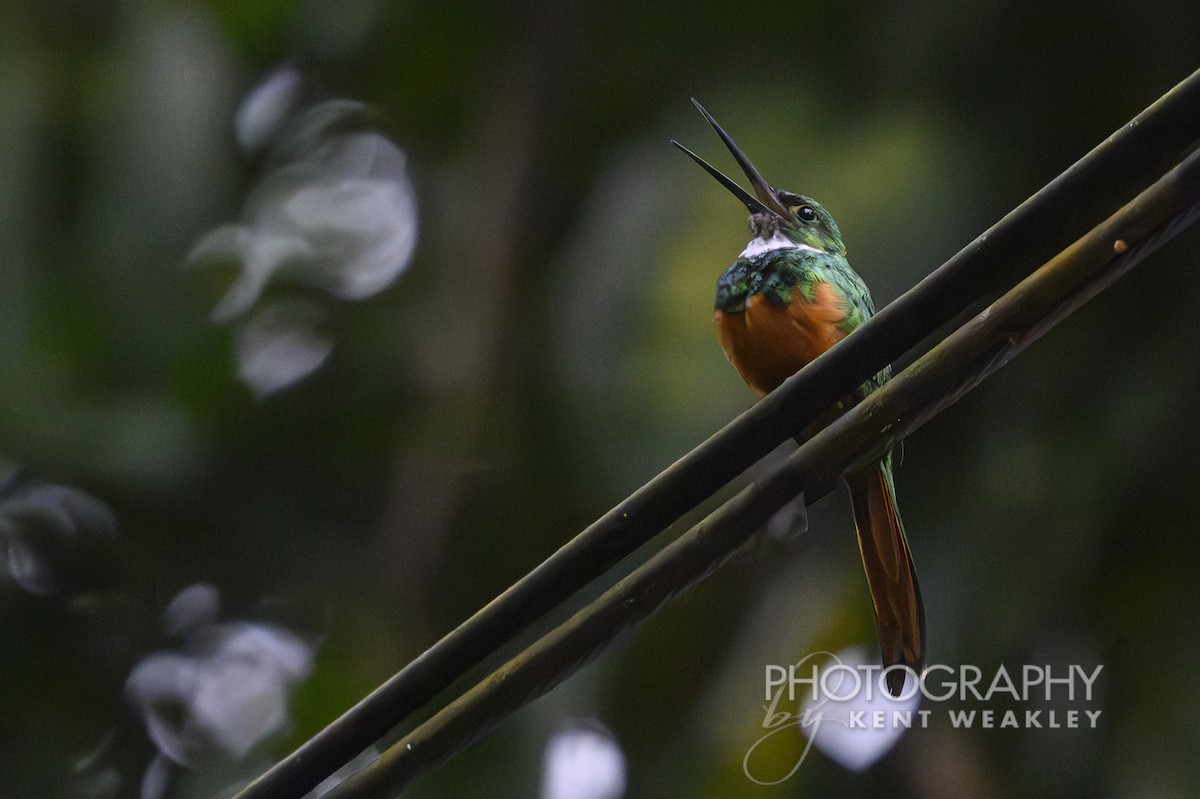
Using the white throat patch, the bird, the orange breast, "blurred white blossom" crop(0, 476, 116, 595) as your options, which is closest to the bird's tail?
the bird

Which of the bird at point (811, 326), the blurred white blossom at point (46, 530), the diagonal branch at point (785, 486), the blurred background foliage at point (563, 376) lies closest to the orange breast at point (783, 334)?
the bird at point (811, 326)

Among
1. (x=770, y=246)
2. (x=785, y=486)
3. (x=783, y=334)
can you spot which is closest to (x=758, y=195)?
(x=770, y=246)

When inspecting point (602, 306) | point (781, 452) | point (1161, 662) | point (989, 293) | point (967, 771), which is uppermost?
point (602, 306)

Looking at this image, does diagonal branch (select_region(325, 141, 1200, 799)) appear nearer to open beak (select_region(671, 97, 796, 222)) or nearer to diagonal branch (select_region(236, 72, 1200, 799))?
diagonal branch (select_region(236, 72, 1200, 799))

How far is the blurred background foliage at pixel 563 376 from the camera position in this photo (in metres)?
3.92

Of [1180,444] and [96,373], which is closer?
[1180,444]

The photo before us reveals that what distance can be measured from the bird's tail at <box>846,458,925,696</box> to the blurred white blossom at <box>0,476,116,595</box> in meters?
4.31

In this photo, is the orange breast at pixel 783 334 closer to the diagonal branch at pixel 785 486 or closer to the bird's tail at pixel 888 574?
the bird's tail at pixel 888 574

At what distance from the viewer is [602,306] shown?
16.9 feet

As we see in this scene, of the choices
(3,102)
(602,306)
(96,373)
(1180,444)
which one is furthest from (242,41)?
(1180,444)

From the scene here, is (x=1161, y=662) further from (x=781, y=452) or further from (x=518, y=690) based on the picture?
(x=518, y=690)

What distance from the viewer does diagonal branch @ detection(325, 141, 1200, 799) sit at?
1.41 metres

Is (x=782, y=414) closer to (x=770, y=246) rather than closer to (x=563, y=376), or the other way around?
(x=770, y=246)

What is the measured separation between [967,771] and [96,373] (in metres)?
3.71
